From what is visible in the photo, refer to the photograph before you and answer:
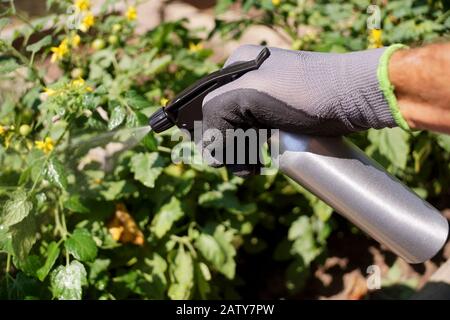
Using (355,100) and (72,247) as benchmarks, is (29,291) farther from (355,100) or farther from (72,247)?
(355,100)

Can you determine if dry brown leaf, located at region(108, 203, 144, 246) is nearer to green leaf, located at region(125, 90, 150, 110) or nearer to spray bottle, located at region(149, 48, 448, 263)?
green leaf, located at region(125, 90, 150, 110)

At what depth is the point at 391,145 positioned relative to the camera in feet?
7.48

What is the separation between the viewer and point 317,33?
2.60 m

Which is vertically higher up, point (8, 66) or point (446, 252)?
point (8, 66)

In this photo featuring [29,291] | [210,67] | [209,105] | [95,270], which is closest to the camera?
[209,105]

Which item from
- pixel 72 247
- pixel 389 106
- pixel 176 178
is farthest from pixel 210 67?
pixel 389 106

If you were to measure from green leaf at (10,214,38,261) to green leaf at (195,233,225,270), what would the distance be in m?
0.58

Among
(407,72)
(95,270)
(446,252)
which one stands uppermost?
(407,72)

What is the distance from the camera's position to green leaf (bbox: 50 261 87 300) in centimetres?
181

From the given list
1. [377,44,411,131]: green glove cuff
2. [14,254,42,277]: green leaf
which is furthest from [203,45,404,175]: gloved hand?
[14,254,42,277]: green leaf

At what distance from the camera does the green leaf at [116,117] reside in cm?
192

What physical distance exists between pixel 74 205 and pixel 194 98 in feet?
1.75

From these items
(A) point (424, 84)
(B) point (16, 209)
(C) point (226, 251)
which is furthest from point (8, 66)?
(A) point (424, 84)

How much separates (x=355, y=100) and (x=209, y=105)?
0.35 m
